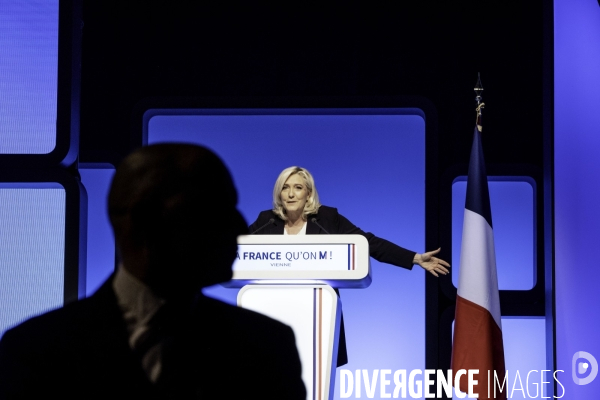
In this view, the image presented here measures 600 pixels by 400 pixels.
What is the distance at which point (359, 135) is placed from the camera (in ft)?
16.2

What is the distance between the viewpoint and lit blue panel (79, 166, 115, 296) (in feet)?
16.3

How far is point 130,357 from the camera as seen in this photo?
24.0 inches

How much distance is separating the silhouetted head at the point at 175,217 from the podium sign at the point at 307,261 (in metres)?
2.03

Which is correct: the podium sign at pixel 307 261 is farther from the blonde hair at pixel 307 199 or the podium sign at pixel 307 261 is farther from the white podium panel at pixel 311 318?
the blonde hair at pixel 307 199

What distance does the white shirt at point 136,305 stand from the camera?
24.2 inches

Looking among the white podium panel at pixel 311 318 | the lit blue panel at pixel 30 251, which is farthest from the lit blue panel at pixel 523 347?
the lit blue panel at pixel 30 251

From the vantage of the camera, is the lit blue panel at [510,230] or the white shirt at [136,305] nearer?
the white shirt at [136,305]

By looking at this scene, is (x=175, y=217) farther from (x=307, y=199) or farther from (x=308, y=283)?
(x=307, y=199)

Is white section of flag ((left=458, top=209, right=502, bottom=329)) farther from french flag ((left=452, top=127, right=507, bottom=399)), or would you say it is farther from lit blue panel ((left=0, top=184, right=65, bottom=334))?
lit blue panel ((left=0, top=184, right=65, bottom=334))

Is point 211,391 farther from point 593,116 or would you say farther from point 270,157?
point 270,157

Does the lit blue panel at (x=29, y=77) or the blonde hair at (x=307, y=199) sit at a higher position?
the blonde hair at (x=307, y=199)

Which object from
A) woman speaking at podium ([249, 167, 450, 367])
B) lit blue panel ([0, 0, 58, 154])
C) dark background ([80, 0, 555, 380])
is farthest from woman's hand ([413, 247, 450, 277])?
lit blue panel ([0, 0, 58, 154])

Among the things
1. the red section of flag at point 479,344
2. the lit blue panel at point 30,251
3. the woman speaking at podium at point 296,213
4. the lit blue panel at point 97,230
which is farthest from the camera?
the lit blue panel at point 97,230

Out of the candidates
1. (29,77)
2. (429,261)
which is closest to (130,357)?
(29,77)
